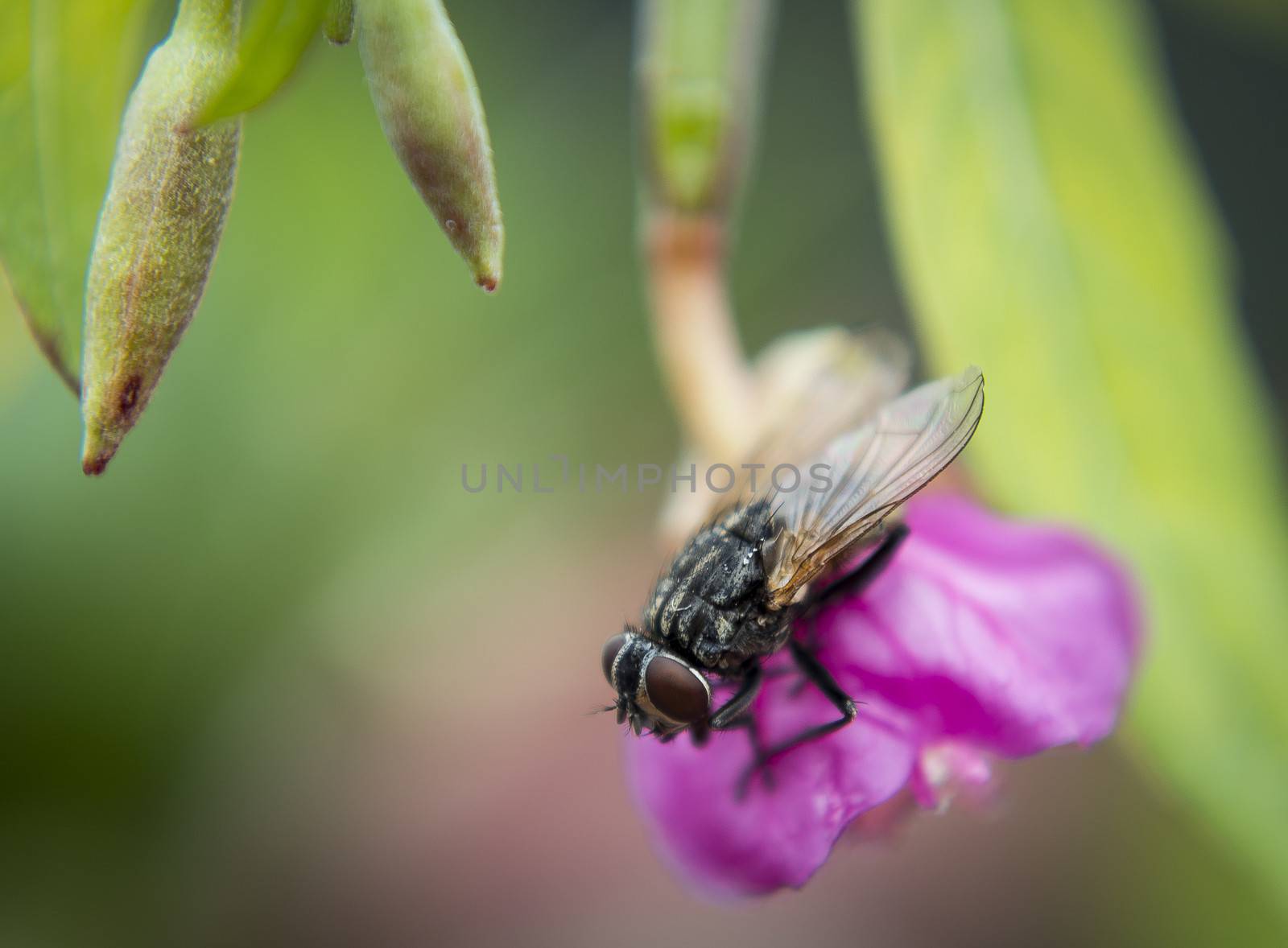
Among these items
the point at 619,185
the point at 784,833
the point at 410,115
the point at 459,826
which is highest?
the point at 410,115

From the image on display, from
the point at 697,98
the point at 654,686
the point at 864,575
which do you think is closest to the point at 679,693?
the point at 654,686

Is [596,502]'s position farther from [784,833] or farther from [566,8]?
[784,833]

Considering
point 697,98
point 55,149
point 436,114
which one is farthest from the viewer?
point 697,98

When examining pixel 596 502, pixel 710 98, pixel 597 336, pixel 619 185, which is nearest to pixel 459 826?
Result: pixel 596 502

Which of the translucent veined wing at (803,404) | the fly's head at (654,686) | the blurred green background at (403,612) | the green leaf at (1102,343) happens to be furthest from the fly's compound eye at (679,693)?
the blurred green background at (403,612)

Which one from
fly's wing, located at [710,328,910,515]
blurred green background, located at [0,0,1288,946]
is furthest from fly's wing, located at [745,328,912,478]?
blurred green background, located at [0,0,1288,946]

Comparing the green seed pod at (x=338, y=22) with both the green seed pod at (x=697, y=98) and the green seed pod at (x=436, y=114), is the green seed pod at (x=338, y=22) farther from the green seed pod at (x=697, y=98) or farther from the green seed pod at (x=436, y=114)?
the green seed pod at (x=697, y=98)

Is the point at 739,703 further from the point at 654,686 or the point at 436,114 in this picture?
the point at 436,114
